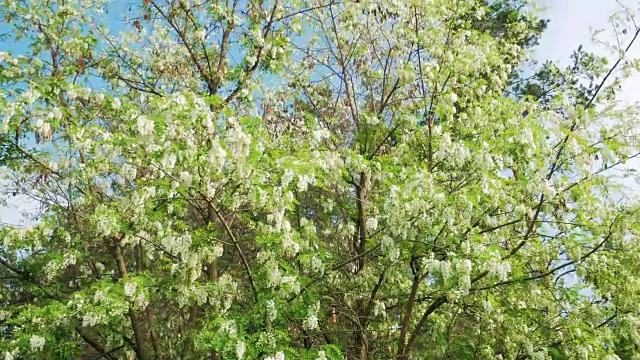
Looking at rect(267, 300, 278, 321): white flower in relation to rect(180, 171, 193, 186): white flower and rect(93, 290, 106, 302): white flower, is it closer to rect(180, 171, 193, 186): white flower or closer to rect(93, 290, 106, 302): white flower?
rect(180, 171, 193, 186): white flower

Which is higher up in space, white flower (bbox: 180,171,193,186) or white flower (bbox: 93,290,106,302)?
white flower (bbox: 180,171,193,186)

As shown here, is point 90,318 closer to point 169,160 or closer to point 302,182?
point 169,160

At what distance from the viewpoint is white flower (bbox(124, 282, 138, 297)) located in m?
6.61

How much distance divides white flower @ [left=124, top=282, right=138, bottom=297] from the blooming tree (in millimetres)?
109

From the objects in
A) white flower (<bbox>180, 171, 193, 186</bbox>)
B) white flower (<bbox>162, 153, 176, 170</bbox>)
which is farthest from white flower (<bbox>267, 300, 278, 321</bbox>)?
white flower (<bbox>162, 153, 176, 170</bbox>)

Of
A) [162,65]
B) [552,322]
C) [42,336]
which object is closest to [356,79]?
[162,65]

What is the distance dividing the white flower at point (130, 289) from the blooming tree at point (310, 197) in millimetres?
109

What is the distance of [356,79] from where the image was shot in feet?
35.2

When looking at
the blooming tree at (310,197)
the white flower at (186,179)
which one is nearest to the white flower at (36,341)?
the blooming tree at (310,197)

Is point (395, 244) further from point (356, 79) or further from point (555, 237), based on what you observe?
point (356, 79)

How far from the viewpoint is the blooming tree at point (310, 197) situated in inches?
252

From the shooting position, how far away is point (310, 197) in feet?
33.6

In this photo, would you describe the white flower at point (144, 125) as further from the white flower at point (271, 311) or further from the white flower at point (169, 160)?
the white flower at point (271, 311)

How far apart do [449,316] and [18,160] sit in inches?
298
